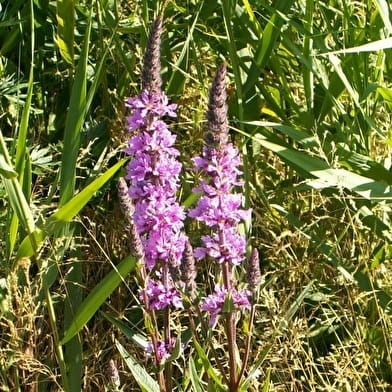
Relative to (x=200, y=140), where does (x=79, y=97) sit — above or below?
above

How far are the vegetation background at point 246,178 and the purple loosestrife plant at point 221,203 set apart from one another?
20cm

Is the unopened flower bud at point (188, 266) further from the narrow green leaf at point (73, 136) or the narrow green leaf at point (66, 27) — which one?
the narrow green leaf at point (66, 27)

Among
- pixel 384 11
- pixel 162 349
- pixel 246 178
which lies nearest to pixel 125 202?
pixel 162 349

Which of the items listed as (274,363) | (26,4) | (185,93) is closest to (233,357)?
(274,363)

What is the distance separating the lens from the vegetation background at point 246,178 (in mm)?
1705

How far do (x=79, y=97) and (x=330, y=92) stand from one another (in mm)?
664

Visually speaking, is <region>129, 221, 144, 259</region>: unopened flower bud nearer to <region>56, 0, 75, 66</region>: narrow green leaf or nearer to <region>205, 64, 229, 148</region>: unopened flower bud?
<region>205, 64, 229, 148</region>: unopened flower bud

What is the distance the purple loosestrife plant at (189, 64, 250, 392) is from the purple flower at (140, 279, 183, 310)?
0.24ft

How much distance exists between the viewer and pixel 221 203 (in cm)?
138

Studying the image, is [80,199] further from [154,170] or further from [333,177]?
[333,177]

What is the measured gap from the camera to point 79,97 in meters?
1.70

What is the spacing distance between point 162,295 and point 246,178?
41 centimetres

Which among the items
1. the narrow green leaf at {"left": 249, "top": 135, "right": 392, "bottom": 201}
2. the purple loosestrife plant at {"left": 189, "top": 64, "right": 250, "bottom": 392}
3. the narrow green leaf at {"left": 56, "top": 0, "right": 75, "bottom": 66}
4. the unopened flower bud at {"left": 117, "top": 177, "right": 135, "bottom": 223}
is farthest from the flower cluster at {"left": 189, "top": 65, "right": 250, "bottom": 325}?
the narrow green leaf at {"left": 56, "top": 0, "right": 75, "bottom": 66}

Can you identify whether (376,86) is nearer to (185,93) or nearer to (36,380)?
(185,93)
